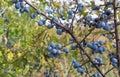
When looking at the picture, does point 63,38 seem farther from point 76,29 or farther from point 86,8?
point 86,8

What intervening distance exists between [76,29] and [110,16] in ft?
2.79

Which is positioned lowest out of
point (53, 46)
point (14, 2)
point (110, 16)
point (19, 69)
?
point (19, 69)

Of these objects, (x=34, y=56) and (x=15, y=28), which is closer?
(x=34, y=56)

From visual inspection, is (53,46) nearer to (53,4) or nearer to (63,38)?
(63,38)

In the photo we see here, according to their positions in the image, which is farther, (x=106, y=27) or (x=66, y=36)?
(x=66, y=36)

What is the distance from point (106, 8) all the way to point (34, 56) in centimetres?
100

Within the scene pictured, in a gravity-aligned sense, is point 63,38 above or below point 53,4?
below

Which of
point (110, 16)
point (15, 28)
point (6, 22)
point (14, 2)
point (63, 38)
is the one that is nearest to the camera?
point (110, 16)

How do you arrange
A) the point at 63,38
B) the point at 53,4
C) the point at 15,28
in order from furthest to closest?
the point at 15,28 < the point at 53,4 < the point at 63,38

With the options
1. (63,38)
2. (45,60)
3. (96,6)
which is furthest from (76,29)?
(96,6)

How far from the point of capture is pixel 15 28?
14.6 feet

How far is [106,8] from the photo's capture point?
2.58 meters

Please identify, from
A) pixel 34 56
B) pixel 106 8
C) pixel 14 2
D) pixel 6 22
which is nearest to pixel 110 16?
pixel 106 8

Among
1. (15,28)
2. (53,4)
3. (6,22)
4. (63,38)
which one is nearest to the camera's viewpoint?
(63,38)
